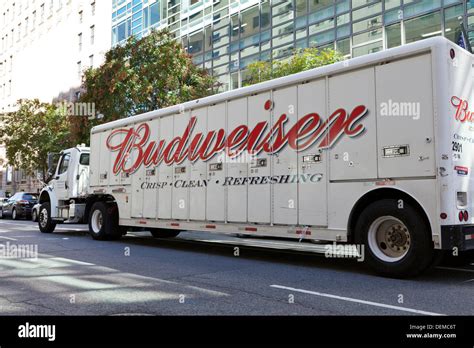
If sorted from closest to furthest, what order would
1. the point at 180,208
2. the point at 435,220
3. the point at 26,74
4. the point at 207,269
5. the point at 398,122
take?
the point at 435,220 → the point at 398,122 → the point at 207,269 → the point at 180,208 → the point at 26,74

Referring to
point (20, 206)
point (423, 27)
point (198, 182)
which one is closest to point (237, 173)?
point (198, 182)

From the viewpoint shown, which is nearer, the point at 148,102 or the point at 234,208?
the point at 234,208

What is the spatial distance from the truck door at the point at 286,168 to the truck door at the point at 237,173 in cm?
80

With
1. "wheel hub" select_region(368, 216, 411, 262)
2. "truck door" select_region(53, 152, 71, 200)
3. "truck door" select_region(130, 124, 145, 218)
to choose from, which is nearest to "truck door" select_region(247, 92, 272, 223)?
"wheel hub" select_region(368, 216, 411, 262)

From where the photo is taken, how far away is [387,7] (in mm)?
21344

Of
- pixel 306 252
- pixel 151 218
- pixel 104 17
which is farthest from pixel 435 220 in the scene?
pixel 104 17

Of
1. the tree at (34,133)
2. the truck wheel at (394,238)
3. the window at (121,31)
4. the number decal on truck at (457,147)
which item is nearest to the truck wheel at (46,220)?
the truck wheel at (394,238)

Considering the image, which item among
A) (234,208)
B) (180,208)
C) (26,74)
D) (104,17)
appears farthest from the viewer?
(26,74)

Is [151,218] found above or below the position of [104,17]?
below

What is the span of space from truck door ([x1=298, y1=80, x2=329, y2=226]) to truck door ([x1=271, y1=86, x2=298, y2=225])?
0.40 feet

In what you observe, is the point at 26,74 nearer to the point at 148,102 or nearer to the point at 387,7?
the point at 148,102

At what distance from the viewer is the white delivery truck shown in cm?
700

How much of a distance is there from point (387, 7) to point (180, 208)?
15536 mm
